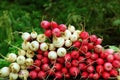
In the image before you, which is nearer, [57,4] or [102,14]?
[102,14]

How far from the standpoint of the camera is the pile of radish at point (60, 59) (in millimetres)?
2615

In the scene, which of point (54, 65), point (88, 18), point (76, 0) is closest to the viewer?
point (54, 65)

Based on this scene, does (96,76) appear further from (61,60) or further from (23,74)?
(23,74)

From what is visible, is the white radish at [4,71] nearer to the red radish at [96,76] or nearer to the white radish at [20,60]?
the white radish at [20,60]

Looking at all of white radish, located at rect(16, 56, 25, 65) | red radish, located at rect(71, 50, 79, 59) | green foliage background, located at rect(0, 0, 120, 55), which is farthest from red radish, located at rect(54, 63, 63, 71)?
green foliage background, located at rect(0, 0, 120, 55)

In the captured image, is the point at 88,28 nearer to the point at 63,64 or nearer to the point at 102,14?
the point at 102,14

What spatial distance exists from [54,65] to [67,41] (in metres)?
0.18

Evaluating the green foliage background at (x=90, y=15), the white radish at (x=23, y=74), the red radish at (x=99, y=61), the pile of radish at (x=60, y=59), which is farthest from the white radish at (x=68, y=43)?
the green foliage background at (x=90, y=15)

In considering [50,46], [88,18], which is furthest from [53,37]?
[88,18]

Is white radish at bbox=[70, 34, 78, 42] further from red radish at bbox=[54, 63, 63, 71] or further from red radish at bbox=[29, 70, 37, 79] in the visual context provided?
red radish at bbox=[29, 70, 37, 79]

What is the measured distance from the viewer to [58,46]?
263 centimetres

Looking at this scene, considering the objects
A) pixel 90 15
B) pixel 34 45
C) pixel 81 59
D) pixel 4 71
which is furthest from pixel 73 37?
pixel 90 15

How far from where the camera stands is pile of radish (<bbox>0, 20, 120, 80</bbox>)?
262cm

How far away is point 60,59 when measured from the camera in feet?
8.63
